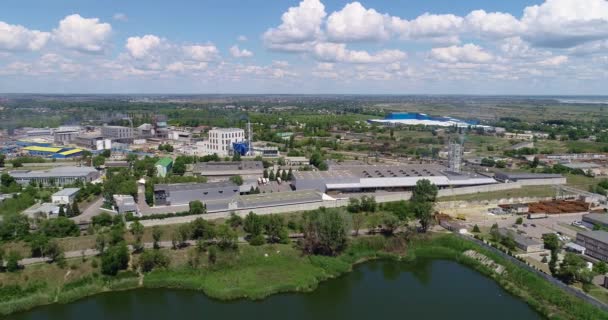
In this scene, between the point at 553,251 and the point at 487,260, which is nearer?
the point at 553,251

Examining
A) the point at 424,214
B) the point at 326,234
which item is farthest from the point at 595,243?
the point at 326,234

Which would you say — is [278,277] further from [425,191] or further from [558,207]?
[558,207]

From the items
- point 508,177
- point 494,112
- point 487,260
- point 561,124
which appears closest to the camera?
point 487,260

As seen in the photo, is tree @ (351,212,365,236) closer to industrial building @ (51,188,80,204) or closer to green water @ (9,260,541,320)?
green water @ (9,260,541,320)

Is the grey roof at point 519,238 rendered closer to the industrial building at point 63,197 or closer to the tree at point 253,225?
the tree at point 253,225

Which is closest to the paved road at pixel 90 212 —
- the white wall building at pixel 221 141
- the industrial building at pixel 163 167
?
the industrial building at pixel 163 167

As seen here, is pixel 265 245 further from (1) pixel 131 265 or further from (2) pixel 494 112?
(2) pixel 494 112

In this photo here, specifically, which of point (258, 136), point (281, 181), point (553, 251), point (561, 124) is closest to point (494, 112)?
point (561, 124)
